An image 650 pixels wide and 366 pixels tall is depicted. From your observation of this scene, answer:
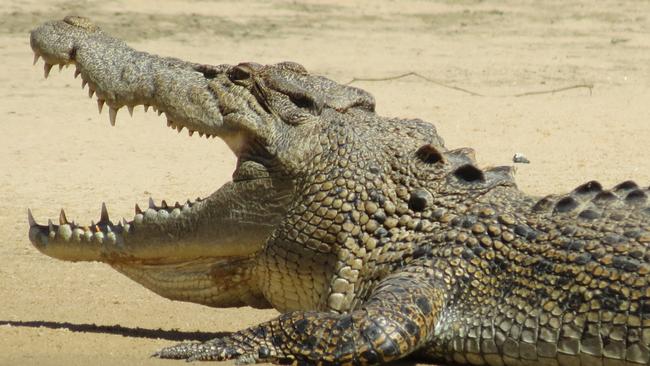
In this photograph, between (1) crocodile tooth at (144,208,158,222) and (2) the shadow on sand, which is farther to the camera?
(2) the shadow on sand

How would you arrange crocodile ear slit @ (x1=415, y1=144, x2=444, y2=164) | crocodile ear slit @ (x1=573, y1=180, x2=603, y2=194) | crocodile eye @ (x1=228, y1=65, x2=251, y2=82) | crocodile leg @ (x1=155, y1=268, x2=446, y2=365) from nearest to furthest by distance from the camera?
crocodile leg @ (x1=155, y1=268, x2=446, y2=365) < crocodile ear slit @ (x1=573, y1=180, x2=603, y2=194) < crocodile ear slit @ (x1=415, y1=144, x2=444, y2=164) < crocodile eye @ (x1=228, y1=65, x2=251, y2=82)

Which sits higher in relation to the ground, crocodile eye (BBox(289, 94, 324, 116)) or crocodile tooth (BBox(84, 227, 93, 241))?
crocodile eye (BBox(289, 94, 324, 116))

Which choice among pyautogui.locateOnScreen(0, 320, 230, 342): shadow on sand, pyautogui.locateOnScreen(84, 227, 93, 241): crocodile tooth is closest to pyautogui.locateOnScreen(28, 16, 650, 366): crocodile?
pyautogui.locateOnScreen(84, 227, 93, 241): crocodile tooth

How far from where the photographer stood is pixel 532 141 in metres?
11.7

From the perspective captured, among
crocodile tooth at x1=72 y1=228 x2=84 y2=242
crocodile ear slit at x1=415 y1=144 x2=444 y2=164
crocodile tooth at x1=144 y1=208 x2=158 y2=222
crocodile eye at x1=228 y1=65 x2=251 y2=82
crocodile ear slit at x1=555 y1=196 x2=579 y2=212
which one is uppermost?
crocodile eye at x1=228 y1=65 x2=251 y2=82

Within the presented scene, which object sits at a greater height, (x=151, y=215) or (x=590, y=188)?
(x=590, y=188)

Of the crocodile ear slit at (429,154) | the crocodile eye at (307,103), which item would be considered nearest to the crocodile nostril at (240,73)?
the crocodile eye at (307,103)

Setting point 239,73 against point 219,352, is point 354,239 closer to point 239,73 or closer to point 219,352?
point 219,352

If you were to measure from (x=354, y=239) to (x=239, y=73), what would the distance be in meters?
1.07

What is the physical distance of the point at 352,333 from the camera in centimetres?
519

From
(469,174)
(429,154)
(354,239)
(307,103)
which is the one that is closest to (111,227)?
(307,103)

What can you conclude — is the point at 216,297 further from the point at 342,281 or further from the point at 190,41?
the point at 190,41

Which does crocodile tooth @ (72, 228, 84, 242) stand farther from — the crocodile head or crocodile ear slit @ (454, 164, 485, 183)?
crocodile ear slit @ (454, 164, 485, 183)

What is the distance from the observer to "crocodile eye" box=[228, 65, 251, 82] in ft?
20.7
